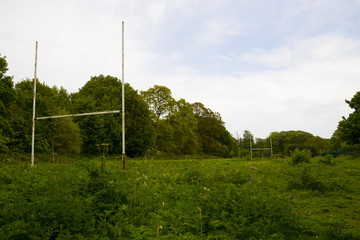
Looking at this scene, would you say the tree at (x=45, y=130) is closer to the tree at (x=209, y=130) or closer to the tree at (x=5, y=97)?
the tree at (x=5, y=97)

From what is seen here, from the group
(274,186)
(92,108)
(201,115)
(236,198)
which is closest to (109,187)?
(236,198)

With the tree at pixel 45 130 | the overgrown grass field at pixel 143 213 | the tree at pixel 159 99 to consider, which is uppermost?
the tree at pixel 159 99

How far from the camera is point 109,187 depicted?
4.64 meters

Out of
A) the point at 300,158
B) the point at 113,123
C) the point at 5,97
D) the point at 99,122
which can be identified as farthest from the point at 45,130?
the point at 300,158

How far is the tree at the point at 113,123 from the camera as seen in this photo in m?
31.7

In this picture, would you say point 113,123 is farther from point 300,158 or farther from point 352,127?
point 352,127

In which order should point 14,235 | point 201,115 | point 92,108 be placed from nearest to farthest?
1. point 14,235
2. point 92,108
3. point 201,115

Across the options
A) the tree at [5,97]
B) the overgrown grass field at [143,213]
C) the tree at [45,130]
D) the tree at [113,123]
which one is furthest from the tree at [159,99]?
the overgrown grass field at [143,213]

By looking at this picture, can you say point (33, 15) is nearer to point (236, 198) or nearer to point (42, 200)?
point (42, 200)

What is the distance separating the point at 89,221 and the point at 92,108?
29849 millimetres

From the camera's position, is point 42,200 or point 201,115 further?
point 201,115

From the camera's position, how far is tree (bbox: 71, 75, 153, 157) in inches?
1248

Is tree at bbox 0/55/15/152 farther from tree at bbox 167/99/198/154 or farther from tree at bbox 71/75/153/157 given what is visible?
tree at bbox 167/99/198/154

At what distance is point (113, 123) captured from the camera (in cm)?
3231
